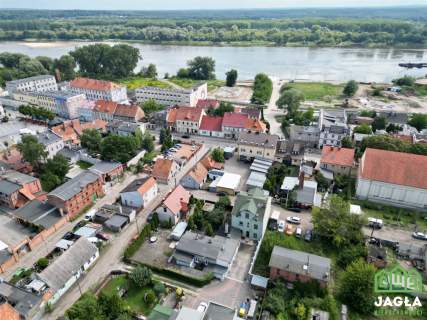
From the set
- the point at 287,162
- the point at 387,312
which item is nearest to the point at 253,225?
the point at 387,312

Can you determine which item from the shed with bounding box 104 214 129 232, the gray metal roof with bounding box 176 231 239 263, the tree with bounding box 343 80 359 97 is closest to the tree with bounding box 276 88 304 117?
the tree with bounding box 343 80 359 97

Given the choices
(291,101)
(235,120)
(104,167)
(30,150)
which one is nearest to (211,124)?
(235,120)

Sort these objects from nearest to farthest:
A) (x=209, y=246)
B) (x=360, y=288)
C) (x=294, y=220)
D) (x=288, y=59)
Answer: (x=360, y=288) → (x=209, y=246) → (x=294, y=220) → (x=288, y=59)

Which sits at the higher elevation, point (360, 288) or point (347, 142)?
point (347, 142)

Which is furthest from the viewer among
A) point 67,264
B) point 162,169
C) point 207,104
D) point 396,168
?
point 207,104

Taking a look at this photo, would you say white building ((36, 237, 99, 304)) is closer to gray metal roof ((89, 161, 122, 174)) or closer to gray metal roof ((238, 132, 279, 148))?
gray metal roof ((89, 161, 122, 174))

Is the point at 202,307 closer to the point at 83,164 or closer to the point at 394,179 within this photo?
the point at 394,179

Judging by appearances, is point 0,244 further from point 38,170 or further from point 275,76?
point 275,76

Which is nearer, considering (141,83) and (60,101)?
(60,101)
